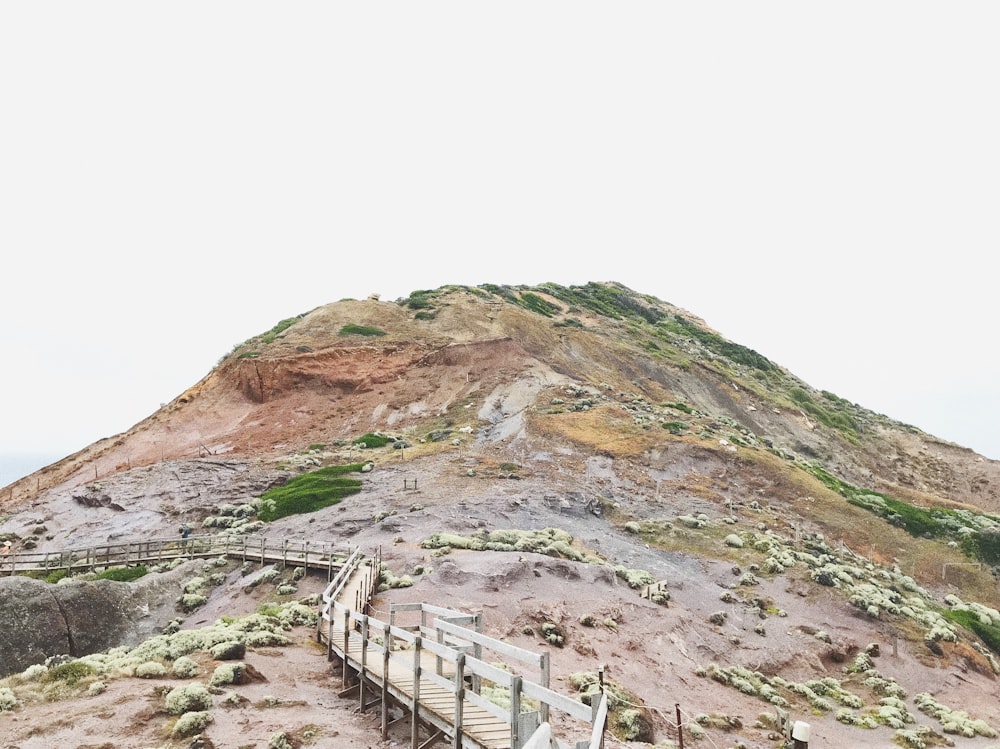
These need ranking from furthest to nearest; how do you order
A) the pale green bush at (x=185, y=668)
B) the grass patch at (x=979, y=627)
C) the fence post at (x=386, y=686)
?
the grass patch at (x=979, y=627) < the pale green bush at (x=185, y=668) < the fence post at (x=386, y=686)

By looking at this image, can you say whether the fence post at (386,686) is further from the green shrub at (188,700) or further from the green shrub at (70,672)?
the green shrub at (70,672)

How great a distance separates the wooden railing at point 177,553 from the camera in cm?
2534

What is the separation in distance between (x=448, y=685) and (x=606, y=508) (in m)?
25.0

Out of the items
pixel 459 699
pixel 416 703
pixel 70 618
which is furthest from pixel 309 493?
pixel 459 699

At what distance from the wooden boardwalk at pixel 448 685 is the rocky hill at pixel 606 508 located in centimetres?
93

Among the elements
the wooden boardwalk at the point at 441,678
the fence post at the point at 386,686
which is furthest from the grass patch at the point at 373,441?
the fence post at the point at 386,686

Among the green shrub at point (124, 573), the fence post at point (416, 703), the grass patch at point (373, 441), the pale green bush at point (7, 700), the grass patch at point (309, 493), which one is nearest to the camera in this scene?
the fence post at point (416, 703)

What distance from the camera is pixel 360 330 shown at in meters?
62.4

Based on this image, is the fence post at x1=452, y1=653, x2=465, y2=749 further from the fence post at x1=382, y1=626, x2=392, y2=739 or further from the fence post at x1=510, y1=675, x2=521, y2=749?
the fence post at x1=382, y1=626, x2=392, y2=739

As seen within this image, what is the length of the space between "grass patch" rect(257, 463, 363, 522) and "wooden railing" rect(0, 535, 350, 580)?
481cm

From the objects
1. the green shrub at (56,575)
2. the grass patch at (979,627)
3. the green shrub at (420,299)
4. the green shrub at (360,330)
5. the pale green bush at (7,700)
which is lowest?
the grass patch at (979,627)

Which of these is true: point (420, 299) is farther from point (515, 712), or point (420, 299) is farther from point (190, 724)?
point (515, 712)

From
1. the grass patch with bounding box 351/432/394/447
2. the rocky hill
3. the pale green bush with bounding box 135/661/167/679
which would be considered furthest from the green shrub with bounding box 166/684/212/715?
the grass patch with bounding box 351/432/394/447

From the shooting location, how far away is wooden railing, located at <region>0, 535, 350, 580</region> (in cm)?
2534
